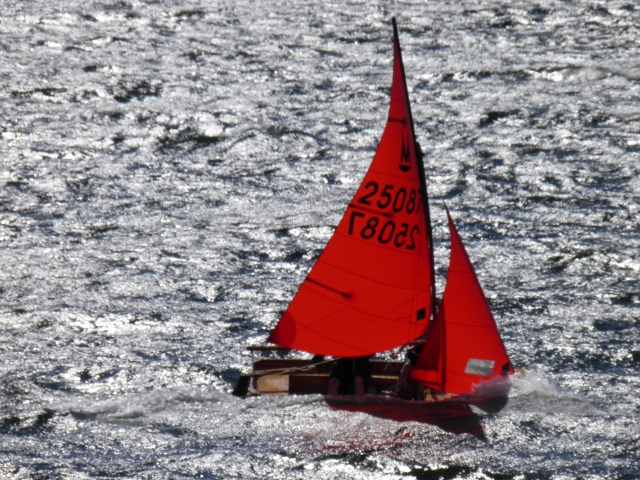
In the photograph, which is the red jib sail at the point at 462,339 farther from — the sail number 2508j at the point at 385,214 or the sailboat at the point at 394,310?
the sail number 2508j at the point at 385,214

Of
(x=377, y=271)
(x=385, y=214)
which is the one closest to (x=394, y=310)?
(x=377, y=271)

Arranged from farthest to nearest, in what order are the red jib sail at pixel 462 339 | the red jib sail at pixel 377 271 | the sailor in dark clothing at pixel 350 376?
the sailor in dark clothing at pixel 350 376 < the red jib sail at pixel 462 339 < the red jib sail at pixel 377 271

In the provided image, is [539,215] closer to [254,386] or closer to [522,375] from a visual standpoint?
[522,375]

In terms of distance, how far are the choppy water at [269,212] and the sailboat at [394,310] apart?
0.70 m

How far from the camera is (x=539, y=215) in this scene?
1330 inches

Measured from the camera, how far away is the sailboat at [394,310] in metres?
23.2

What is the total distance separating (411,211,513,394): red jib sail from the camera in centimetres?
2334

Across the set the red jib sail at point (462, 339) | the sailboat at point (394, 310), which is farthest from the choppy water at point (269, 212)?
the red jib sail at point (462, 339)

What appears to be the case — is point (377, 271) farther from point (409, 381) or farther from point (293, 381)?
point (293, 381)

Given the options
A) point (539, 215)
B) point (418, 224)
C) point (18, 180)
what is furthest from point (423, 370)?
point (18, 180)

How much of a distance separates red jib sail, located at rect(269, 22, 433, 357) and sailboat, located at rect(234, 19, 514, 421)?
0.02 meters

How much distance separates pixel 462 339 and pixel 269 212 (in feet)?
40.1

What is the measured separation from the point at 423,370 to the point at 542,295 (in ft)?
23.9

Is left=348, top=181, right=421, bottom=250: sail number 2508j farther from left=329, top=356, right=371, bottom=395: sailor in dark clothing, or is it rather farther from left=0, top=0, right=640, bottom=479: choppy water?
left=0, top=0, right=640, bottom=479: choppy water
